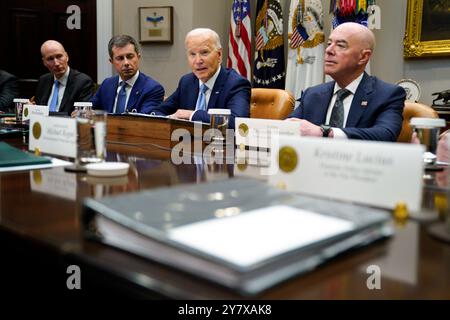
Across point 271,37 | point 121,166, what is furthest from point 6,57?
point 121,166

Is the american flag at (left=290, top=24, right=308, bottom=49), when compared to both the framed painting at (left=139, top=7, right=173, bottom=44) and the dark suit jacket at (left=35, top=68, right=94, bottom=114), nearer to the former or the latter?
the framed painting at (left=139, top=7, right=173, bottom=44)

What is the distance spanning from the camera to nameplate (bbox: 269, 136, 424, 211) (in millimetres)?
863

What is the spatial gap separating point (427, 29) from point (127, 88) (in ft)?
9.40

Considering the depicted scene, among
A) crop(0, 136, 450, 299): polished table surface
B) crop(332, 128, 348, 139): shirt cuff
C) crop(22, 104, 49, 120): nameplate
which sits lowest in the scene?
crop(0, 136, 450, 299): polished table surface

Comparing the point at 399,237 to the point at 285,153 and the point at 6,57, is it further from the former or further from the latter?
the point at 6,57

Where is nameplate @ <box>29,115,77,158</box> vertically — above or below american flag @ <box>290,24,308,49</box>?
below

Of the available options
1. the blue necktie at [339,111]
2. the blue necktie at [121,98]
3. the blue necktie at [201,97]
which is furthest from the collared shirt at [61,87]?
the blue necktie at [339,111]

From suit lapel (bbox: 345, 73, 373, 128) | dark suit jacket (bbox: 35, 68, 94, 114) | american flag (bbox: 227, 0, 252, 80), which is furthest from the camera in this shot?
american flag (bbox: 227, 0, 252, 80)

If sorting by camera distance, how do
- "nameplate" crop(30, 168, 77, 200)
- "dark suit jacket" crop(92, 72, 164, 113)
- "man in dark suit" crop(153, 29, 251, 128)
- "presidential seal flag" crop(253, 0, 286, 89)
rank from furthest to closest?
"presidential seal flag" crop(253, 0, 286, 89)
"dark suit jacket" crop(92, 72, 164, 113)
"man in dark suit" crop(153, 29, 251, 128)
"nameplate" crop(30, 168, 77, 200)

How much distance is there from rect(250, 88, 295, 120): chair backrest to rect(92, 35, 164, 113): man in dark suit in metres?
0.96

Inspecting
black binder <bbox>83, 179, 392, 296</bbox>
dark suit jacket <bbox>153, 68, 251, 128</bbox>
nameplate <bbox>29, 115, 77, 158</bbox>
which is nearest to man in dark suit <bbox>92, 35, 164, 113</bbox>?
dark suit jacket <bbox>153, 68, 251, 128</bbox>

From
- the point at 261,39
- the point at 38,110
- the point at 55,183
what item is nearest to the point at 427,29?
the point at 261,39

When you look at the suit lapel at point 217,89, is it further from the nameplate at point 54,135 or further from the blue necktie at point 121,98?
the nameplate at point 54,135

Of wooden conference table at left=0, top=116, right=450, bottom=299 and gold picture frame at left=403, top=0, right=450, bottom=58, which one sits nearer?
wooden conference table at left=0, top=116, right=450, bottom=299
